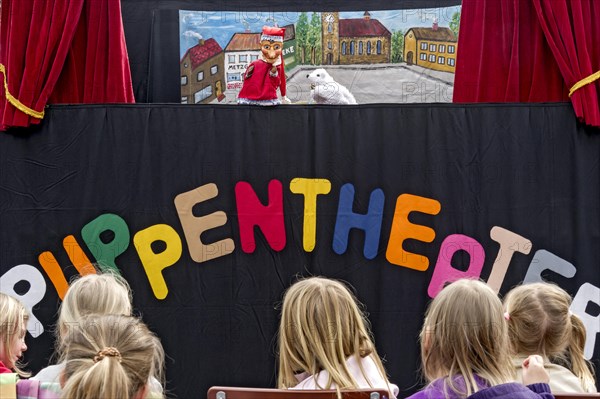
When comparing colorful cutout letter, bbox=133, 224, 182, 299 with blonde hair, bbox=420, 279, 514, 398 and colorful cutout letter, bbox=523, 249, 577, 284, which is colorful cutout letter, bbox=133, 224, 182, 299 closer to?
colorful cutout letter, bbox=523, 249, 577, 284

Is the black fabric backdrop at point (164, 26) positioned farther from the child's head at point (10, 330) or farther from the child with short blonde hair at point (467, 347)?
the child with short blonde hair at point (467, 347)

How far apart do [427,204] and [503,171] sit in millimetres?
408

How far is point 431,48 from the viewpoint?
5.07m

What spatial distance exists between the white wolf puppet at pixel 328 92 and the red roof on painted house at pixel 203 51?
699 millimetres

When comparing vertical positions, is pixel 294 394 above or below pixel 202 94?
below

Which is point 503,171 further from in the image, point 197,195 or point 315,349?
point 315,349

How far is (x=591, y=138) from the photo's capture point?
432 cm

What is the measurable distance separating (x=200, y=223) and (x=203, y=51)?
1.27 meters

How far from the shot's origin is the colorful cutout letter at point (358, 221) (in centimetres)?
427

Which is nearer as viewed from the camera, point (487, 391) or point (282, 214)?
point (487, 391)

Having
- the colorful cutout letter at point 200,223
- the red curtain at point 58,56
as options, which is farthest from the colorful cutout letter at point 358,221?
the red curtain at point 58,56

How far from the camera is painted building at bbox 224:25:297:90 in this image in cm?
509

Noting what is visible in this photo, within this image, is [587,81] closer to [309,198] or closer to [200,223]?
[309,198]

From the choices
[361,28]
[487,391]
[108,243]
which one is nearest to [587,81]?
[361,28]
